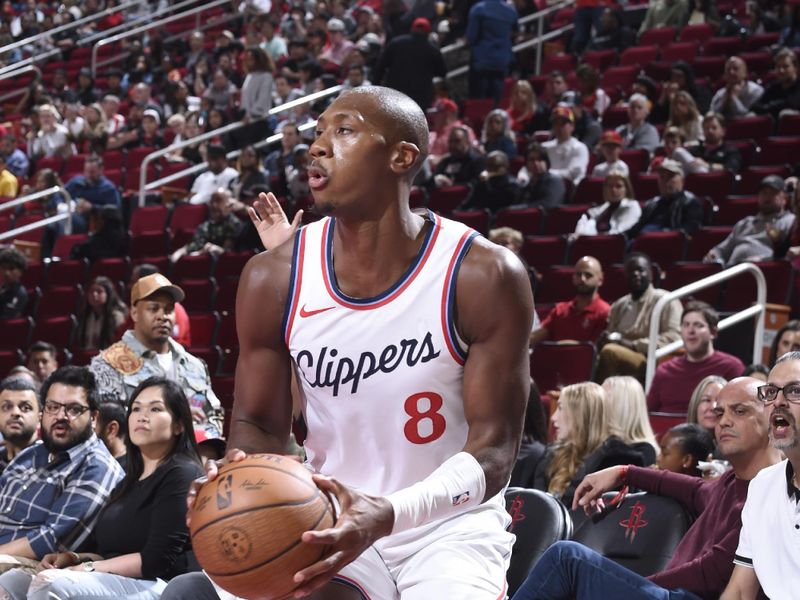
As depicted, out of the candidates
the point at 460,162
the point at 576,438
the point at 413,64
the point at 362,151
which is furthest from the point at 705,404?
the point at 413,64

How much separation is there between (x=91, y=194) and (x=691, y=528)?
9682mm

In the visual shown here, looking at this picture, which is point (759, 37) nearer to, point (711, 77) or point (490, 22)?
point (711, 77)

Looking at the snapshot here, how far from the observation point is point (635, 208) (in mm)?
10000

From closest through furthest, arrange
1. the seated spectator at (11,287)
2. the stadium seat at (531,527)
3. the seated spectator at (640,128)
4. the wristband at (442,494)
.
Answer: the wristband at (442,494) < the stadium seat at (531,527) < the seated spectator at (11,287) < the seated spectator at (640,128)

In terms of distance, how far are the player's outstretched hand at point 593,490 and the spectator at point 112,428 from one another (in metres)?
A: 2.39

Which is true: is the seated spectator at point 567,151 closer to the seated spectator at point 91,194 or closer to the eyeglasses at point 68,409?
the seated spectator at point 91,194

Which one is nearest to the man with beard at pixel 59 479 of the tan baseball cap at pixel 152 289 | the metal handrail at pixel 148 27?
the tan baseball cap at pixel 152 289

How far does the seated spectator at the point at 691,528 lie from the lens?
4414 millimetres

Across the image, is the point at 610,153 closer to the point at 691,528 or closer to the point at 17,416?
the point at 17,416

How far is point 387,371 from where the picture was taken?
3031 mm

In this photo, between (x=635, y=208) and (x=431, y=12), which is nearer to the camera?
(x=635, y=208)

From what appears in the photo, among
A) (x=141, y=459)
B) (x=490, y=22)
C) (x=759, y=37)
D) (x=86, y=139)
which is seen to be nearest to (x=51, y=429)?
(x=141, y=459)

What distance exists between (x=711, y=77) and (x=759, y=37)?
0.85m

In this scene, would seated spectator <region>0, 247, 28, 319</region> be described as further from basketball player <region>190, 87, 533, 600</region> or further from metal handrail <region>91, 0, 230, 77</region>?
basketball player <region>190, 87, 533, 600</region>
